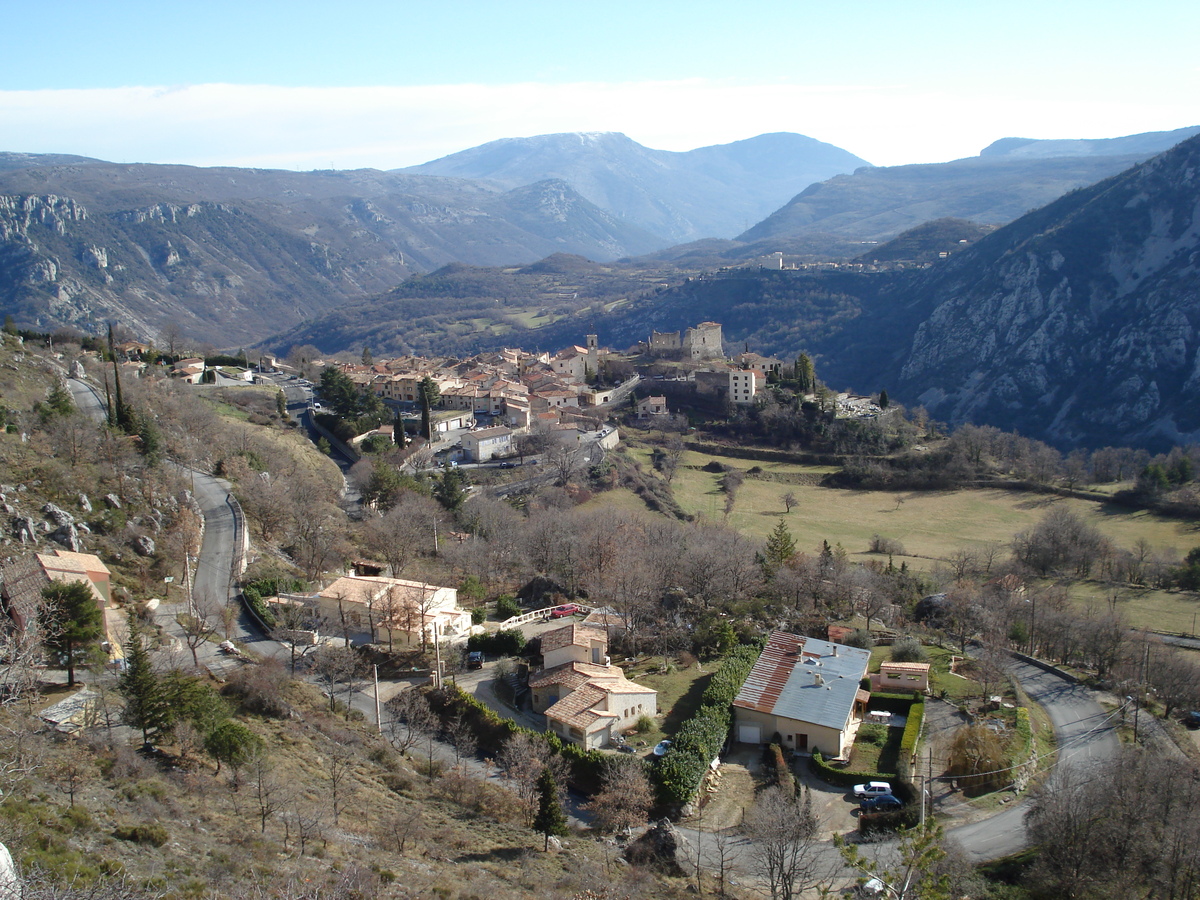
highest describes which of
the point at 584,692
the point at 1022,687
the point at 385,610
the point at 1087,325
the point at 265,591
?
the point at 1087,325

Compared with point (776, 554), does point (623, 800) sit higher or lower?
higher

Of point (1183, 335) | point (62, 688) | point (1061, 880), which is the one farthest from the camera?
point (1183, 335)

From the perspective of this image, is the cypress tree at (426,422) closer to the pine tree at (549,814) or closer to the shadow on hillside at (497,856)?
the pine tree at (549,814)

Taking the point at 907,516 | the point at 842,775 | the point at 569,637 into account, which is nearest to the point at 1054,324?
the point at 907,516

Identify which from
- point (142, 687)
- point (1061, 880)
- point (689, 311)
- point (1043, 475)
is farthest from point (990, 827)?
point (689, 311)

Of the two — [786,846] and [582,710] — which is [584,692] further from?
[786,846]

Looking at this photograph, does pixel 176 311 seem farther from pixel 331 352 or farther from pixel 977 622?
pixel 977 622

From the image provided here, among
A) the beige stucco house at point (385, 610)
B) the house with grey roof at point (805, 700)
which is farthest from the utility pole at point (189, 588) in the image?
the house with grey roof at point (805, 700)
